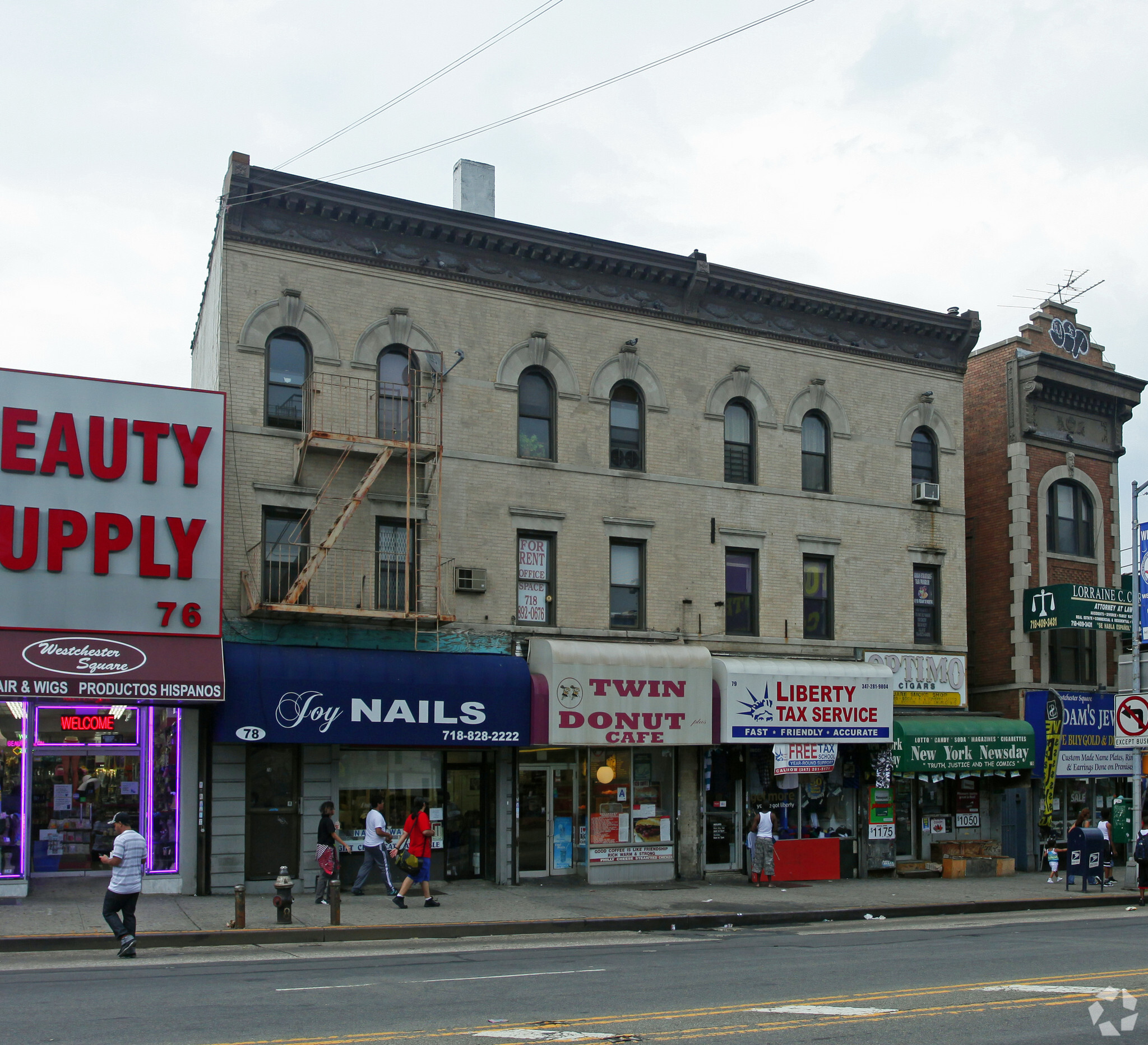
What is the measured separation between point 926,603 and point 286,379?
14.9 m

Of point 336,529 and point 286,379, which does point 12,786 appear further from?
point 286,379

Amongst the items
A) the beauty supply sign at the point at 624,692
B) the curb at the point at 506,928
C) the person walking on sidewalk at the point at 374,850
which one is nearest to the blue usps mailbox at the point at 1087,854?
the curb at the point at 506,928

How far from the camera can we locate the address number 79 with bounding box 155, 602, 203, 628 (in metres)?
19.5

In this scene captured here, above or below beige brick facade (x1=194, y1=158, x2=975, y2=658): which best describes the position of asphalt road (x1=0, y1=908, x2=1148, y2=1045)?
below

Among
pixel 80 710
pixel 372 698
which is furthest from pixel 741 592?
pixel 80 710

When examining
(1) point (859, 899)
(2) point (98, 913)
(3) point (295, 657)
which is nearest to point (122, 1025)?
(2) point (98, 913)

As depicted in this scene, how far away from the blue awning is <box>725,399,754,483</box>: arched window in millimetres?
6514

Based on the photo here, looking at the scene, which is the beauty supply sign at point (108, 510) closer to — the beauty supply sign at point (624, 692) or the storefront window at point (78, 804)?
the storefront window at point (78, 804)

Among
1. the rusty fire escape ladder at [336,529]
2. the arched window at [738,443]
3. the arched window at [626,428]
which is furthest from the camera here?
the arched window at [738,443]

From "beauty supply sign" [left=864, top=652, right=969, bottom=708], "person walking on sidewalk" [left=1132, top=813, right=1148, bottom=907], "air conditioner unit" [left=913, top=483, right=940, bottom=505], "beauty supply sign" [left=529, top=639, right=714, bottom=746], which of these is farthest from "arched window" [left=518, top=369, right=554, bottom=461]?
"person walking on sidewalk" [left=1132, top=813, right=1148, bottom=907]

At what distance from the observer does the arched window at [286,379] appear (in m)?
21.8

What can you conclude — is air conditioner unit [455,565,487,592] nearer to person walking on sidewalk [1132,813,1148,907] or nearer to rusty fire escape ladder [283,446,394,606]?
rusty fire escape ladder [283,446,394,606]

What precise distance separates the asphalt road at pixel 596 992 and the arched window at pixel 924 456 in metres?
13.2

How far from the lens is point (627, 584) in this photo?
24.7m
